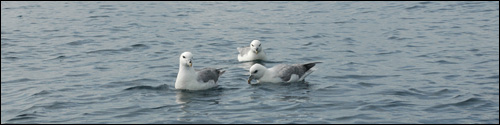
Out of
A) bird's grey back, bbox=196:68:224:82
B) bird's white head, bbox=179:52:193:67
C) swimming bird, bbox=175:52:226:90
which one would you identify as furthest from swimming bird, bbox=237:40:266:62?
bird's white head, bbox=179:52:193:67

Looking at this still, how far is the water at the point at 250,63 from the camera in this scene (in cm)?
1577

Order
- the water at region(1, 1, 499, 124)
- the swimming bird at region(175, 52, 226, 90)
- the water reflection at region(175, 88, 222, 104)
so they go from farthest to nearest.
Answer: the swimming bird at region(175, 52, 226, 90)
the water reflection at region(175, 88, 222, 104)
the water at region(1, 1, 499, 124)

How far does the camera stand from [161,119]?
15.2 m

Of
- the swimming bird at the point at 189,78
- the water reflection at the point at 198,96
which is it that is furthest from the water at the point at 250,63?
the swimming bird at the point at 189,78

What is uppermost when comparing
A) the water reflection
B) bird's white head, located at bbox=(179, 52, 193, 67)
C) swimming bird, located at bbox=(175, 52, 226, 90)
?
bird's white head, located at bbox=(179, 52, 193, 67)

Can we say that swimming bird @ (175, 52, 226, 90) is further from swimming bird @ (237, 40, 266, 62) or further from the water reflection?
swimming bird @ (237, 40, 266, 62)

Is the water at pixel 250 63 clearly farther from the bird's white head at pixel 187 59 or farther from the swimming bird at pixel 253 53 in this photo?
the bird's white head at pixel 187 59

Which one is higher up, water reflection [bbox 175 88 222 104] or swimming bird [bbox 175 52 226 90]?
swimming bird [bbox 175 52 226 90]

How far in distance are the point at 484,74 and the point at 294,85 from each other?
4681 mm

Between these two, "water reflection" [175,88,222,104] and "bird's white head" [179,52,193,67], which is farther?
"bird's white head" [179,52,193,67]

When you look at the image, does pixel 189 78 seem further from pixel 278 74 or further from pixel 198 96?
pixel 278 74

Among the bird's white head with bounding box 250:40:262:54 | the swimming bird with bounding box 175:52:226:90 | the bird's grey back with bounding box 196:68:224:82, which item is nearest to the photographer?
the swimming bird with bounding box 175:52:226:90

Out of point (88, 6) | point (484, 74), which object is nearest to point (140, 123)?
point (484, 74)

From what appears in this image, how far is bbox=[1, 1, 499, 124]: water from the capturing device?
15.8 meters
